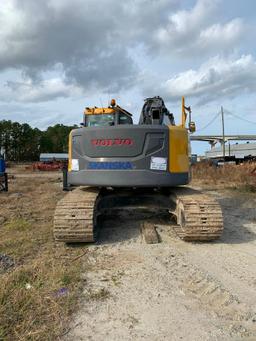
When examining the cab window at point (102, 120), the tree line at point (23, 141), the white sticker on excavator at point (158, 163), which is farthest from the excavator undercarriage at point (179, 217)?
the tree line at point (23, 141)

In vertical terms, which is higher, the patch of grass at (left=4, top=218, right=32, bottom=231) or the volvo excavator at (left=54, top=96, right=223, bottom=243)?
the volvo excavator at (left=54, top=96, right=223, bottom=243)

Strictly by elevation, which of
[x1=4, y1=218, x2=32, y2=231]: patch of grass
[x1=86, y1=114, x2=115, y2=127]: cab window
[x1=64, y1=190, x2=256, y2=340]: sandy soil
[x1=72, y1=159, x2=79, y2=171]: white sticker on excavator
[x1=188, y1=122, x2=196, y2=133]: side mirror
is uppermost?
[x1=86, y1=114, x2=115, y2=127]: cab window

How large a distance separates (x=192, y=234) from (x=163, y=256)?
0.76 metres

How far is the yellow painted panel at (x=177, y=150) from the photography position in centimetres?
686

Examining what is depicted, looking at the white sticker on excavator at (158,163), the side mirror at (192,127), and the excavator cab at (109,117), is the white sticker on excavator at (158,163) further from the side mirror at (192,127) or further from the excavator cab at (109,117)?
the excavator cab at (109,117)

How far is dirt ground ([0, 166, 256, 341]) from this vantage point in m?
3.54

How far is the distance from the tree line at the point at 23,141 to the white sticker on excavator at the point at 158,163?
8170 cm

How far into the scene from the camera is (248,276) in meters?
4.95

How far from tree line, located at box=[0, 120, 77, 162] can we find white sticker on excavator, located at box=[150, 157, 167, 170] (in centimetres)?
8170

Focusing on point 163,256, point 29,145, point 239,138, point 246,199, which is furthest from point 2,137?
point 163,256

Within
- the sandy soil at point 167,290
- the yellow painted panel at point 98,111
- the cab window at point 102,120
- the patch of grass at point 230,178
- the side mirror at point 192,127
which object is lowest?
the sandy soil at point 167,290

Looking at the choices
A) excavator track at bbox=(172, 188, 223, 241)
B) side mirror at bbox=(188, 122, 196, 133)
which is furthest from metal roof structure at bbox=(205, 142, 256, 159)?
excavator track at bbox=(172, 188, 223, 241)

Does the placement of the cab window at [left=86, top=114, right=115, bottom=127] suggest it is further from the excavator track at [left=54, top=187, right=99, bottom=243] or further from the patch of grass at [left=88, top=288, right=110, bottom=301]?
the patch of grass at [left=88, top=288, right=110, bottom=301]

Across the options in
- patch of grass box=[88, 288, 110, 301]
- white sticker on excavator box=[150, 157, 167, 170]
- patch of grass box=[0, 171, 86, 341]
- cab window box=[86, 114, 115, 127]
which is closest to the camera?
patch of grass box=[0, 171, 86, 341]
